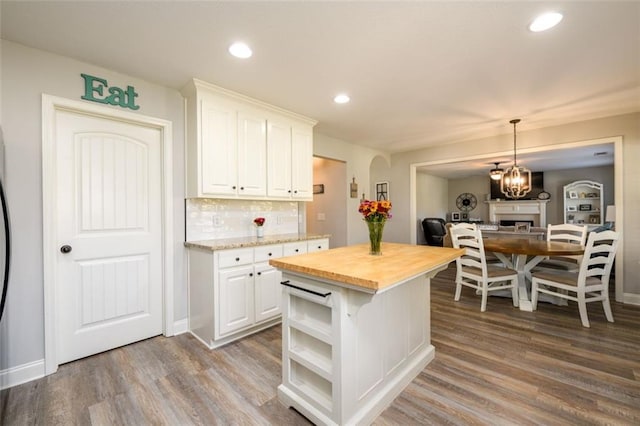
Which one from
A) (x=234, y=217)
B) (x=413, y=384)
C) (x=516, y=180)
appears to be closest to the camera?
(x=413, y=384)

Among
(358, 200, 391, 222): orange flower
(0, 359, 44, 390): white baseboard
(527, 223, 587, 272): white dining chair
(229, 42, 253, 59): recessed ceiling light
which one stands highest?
(229, 42, 253, 59): recessed ceiling light

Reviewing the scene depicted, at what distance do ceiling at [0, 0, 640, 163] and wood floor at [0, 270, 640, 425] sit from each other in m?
2.39

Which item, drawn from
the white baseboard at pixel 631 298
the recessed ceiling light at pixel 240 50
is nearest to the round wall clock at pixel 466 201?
the white baseboard at pixel 631 298

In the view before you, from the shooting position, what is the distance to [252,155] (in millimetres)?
2957

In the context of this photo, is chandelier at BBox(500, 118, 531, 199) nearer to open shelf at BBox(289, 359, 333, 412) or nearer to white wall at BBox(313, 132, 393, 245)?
white wall at BBox(313, 132, 393, 245)

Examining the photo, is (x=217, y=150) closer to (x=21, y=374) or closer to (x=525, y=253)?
(x=21, y=374)

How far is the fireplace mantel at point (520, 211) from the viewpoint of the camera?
7746mm

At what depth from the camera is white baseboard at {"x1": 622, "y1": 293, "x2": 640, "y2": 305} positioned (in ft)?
11.2

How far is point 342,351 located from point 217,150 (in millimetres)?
2134

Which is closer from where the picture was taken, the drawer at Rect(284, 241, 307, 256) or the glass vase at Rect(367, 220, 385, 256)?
the glass vase at Rect(367, 220, 385, 256)

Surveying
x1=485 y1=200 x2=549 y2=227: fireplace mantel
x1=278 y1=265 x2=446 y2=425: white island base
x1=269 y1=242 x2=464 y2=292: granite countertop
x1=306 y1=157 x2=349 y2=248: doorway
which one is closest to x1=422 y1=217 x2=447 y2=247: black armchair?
x1=485 y1=200 x2=549 y2=227: fireplace mantel

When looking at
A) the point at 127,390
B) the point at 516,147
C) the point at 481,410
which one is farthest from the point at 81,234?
the point at 516,147

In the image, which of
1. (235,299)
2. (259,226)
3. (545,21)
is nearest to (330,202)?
(259,226)

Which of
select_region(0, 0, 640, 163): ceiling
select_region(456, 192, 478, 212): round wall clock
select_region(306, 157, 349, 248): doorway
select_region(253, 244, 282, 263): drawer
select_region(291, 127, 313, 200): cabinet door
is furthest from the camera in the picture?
select_region(456, 192, 478, 212): round wall clock
